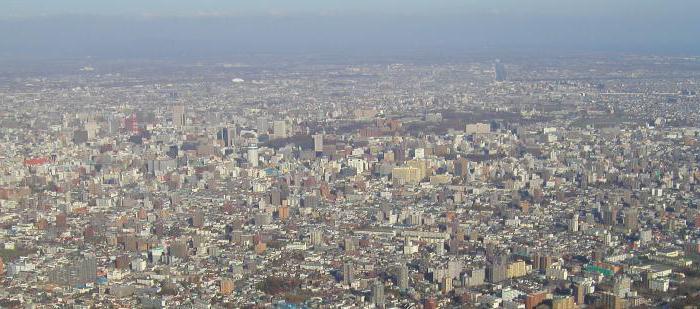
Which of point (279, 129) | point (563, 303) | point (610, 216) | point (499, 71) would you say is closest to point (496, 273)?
point (563, 303)

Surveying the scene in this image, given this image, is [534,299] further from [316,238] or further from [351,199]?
[351,199]

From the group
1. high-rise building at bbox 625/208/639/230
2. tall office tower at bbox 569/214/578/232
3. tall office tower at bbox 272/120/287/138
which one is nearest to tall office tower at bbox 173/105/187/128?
tall office tower at bbox 272/120/287/138

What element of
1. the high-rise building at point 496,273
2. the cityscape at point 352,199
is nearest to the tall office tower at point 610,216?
the cityscape at point 352,199

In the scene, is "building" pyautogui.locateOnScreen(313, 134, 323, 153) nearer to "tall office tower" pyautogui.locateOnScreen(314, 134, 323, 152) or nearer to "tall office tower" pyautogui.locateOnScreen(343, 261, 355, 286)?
"tall office tower" pyautogui.locateOnScreen(314, 134, 323, 152)

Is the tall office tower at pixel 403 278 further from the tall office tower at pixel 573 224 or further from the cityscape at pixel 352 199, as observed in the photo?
the tall office tower at pixel 573 224

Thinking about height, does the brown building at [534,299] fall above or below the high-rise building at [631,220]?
above

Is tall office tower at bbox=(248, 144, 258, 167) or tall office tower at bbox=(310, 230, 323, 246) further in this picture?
tall office tower at bbox=(248, 144, 258, 167)
